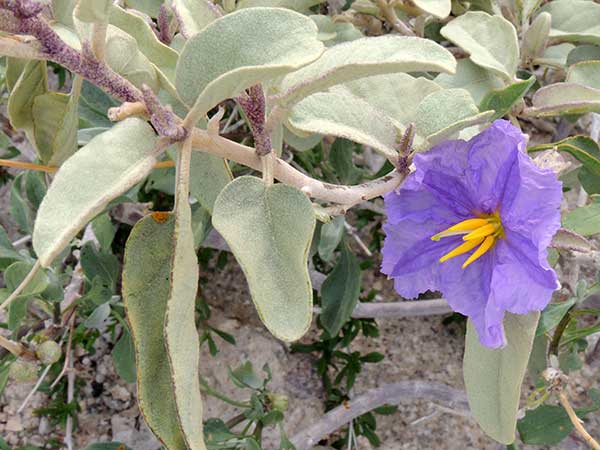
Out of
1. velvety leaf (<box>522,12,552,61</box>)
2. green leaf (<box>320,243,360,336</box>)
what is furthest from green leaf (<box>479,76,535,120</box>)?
green leaf (<box>320,243,360,336</box>)

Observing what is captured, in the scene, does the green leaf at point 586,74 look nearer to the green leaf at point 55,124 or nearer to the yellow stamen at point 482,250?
the yellow stamen at point 482,250

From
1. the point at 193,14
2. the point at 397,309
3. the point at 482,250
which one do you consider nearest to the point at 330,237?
the point at 397,309

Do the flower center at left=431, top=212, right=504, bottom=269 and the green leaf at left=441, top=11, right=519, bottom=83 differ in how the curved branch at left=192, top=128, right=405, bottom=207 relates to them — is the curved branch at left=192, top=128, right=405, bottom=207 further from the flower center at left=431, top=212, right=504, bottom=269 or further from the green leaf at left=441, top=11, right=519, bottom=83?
the green leaf at left=441, top=11, right=519, bottom=83

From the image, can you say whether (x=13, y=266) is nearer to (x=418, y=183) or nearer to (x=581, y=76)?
(x=418, y=183)

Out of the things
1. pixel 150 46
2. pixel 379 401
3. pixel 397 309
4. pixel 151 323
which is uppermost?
pixel 150 46

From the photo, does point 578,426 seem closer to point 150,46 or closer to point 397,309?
point 397,309
